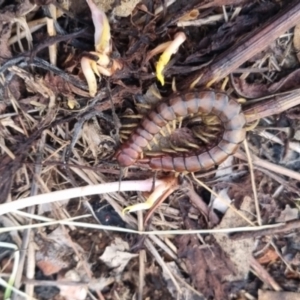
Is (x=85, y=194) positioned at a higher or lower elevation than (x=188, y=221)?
higher

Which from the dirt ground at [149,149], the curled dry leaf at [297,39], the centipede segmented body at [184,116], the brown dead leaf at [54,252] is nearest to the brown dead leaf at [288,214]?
the dirt ground at [149,149]

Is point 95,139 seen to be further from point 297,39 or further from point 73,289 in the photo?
point 297,39

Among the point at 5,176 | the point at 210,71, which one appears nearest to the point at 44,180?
the point at 5,176

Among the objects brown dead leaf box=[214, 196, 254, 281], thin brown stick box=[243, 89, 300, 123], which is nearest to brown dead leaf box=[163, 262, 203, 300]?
brown dead leaf box=[214, 196, 254, 281]

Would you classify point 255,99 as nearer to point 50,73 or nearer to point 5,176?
point 50,73

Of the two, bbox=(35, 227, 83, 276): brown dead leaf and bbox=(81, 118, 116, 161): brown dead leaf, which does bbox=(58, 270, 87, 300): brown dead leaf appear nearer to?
bbox=(35, 227, 83, 276): brown dead leaf

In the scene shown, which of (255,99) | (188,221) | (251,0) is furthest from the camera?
(188,221)

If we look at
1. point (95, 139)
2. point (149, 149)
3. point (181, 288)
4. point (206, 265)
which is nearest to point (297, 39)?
point (149, 149)
